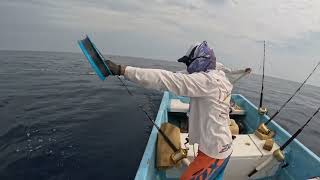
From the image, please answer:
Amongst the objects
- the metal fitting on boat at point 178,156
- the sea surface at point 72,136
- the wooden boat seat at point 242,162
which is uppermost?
the metal fitting on boat at point 178,156

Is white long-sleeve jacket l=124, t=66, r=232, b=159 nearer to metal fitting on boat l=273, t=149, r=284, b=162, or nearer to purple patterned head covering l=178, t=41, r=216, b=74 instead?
purple patterned head covering l=178, t=41, r=216, b=74

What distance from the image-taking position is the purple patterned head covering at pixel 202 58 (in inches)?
117

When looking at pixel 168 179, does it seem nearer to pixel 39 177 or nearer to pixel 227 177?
pixel 227 177

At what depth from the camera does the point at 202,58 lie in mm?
2969

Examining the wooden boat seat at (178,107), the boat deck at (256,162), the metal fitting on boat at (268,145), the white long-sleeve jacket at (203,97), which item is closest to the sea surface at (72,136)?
the wooden boat seat at (178,107)

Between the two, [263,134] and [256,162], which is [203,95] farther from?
[263,134]

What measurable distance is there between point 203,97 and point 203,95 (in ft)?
0.58

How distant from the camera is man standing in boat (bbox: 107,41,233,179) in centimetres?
246

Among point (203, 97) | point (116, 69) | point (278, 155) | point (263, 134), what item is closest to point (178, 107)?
point (263, 134)

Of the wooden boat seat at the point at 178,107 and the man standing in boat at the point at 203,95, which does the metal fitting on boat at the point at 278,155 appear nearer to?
the man standing in boat at the point at 203,95

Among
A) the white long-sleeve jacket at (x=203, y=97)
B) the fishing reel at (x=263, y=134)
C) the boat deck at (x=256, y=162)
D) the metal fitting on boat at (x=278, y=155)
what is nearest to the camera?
the white long-sleeve jacket at (x=203, y=97)

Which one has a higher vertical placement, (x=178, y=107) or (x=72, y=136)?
(x=178, y=107)

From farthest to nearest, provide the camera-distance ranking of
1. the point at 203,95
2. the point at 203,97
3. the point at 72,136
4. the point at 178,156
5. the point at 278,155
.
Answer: the point at 72,136 → the point at 278,155 → the point at 178,156 → the point at 203,97 → the point at 203,95

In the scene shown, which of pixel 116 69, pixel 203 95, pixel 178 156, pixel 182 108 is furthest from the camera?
pixel 182 108
